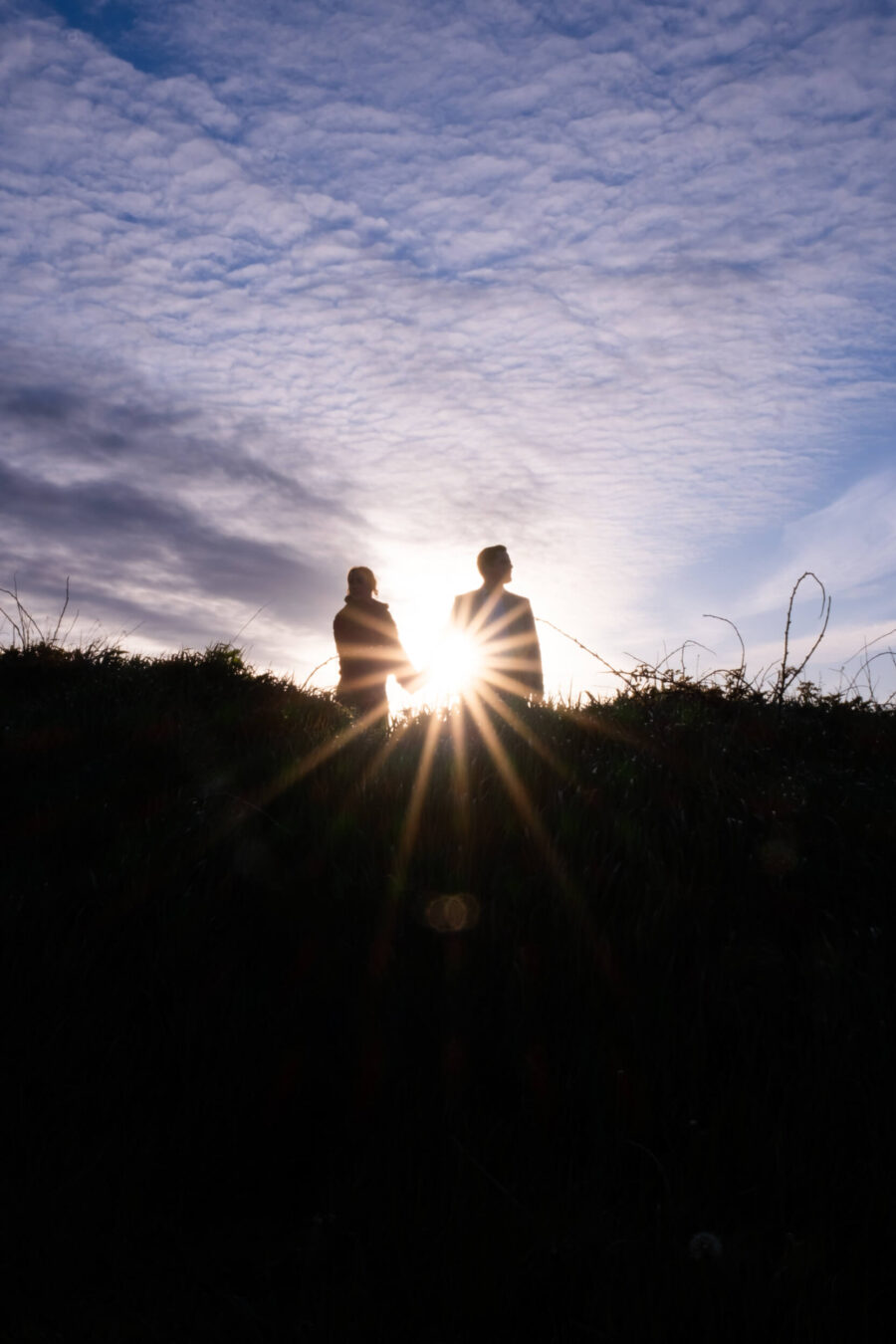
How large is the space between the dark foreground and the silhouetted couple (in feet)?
10.4

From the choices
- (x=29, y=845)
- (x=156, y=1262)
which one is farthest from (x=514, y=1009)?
(x=29, y=845)

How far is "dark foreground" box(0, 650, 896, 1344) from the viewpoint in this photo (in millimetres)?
2197

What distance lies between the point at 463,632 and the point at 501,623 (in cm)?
39

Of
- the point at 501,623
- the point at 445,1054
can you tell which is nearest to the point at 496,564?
the point at 501,623

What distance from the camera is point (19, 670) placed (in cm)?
724

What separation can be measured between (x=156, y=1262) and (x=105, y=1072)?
0.68 metres

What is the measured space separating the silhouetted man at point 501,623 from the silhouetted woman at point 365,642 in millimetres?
984

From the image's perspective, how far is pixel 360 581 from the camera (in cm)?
959

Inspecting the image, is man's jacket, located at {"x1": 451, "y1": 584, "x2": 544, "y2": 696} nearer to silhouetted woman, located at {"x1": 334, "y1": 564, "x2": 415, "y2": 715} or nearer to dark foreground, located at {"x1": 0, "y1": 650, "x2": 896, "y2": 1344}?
silhouetted woman, located at {"x1": 334, "y1": 564, "x2": 415, "y2": 715}

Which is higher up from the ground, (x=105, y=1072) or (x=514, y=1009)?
(x=514, y=1009)

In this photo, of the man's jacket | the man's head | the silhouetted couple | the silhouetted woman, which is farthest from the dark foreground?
the silhouetted woman

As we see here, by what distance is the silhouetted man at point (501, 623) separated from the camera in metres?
8.45

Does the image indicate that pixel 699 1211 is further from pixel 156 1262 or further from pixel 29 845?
pixel 29 845

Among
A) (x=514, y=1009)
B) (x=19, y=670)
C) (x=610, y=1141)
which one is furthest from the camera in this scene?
(x=19, y=670)
